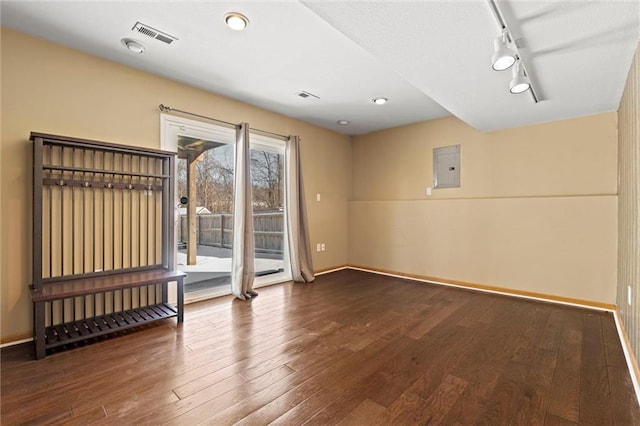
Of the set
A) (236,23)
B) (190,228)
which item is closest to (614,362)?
(236,23)

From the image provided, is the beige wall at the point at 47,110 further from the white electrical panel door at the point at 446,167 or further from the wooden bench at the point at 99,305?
the white electrical panel door at the point at 446,167

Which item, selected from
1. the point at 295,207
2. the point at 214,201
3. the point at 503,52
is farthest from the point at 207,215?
the point at 503,52

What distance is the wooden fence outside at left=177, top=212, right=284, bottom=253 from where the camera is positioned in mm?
3556

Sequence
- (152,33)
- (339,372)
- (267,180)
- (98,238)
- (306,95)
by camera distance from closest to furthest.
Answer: (339,372) < (152,33) < (98,238) < (306,95) < (267,180)

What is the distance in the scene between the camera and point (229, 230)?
12.7 ft

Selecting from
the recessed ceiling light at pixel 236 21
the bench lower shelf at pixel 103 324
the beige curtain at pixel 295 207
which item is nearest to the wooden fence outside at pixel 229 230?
the beige curtain at pixel 295 207

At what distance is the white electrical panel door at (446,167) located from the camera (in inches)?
170

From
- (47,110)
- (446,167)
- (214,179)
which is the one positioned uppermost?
(47,110)

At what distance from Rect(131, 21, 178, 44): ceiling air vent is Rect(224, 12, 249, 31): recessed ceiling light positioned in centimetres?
55

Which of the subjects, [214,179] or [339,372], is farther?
[214,179]

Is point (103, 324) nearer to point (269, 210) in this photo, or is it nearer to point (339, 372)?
point (339, 372)

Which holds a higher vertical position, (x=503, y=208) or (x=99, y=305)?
(x=503, y=208)

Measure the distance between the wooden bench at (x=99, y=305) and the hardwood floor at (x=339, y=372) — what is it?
11cm

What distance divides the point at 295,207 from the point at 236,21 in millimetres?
2601
